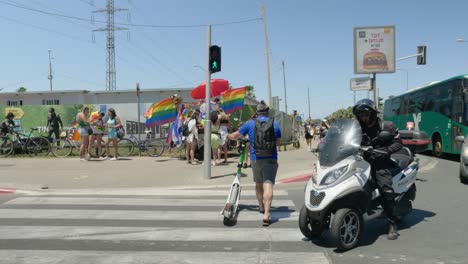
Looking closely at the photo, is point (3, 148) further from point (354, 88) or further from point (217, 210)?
point (354, 88)

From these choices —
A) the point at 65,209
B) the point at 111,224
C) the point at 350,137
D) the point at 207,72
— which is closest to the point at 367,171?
the point at 350,137

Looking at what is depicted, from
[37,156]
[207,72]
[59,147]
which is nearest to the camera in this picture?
[207,72]

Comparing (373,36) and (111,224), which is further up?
(373,36)

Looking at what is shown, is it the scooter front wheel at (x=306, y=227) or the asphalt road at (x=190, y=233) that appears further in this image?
the scooter front wheel at (x=306, y=227)

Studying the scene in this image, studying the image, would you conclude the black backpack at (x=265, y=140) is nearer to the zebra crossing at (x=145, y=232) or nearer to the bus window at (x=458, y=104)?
the zebra crossing at (x=145, y=232)

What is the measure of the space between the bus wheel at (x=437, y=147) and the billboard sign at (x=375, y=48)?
5.01m

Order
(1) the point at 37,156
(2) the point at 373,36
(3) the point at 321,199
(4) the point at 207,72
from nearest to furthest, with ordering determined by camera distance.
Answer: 1. (3) the point at 321,199
2. (4) the point at 207,72
3. (1) the point at 37,156
4. (2) the point at 373,36

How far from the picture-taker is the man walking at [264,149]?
6316 mm

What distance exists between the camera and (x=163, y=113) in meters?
15.6

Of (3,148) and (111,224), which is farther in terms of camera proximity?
(3,148)

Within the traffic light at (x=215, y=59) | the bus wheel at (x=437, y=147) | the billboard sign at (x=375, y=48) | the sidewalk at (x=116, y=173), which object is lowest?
the sidewalk at (x=116, y=173)

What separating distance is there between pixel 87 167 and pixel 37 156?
4.33 meters

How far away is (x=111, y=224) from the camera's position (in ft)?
21.2

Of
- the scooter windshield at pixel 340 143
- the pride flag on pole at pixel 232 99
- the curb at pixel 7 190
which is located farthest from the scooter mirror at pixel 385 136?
the pride flag on pole at pixel 232 99
